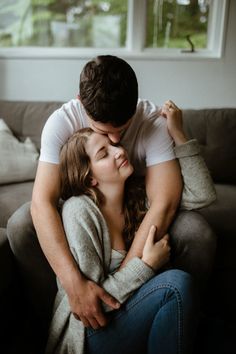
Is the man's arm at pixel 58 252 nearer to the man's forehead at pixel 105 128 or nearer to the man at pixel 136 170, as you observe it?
the man at pixel 136 170

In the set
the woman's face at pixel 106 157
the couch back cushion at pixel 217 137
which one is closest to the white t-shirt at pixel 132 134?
the woman's face at pixel 106 157

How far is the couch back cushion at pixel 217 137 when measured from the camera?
7.39 ft

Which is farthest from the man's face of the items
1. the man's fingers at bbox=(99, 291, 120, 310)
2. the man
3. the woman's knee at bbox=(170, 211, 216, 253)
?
the man's fingers at bbox=(99, 291, 120, 310)

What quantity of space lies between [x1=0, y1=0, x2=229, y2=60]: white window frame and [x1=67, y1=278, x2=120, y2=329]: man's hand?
2.00 metres

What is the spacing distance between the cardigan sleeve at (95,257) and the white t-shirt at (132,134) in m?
0.21

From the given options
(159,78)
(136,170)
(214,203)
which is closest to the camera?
(136,170)

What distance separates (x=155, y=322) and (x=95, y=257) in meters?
0.24

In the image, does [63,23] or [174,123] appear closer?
[174,123]

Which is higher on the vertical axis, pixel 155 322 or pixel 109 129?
pixel 109 129

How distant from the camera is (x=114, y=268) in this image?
4.12 feet

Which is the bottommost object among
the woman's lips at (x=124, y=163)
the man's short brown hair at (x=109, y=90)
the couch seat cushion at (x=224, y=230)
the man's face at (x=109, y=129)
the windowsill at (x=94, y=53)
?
the couch seat cushion at (x=224, y=230)

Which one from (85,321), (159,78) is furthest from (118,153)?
(159,78)

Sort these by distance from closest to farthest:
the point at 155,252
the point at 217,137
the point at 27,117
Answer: the point at 155,252, the point at 217,137, the point at 27,117

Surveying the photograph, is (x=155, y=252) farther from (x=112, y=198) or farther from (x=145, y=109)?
(x=145, y=109)
